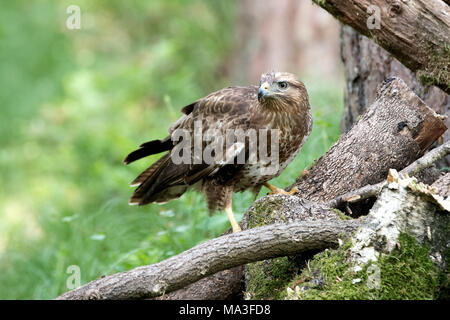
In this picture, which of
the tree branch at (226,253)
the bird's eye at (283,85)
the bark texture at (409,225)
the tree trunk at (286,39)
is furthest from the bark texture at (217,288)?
the tree trunk at (286,39)

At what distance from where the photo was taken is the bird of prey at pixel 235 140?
457 cm

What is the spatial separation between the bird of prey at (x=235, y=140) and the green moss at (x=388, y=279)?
49.0 inches

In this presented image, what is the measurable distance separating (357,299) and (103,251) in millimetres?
3329

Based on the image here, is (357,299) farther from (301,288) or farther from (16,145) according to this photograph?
(16,145)

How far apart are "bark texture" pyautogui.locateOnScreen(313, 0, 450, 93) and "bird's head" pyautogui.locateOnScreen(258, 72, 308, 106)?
1.94 feet

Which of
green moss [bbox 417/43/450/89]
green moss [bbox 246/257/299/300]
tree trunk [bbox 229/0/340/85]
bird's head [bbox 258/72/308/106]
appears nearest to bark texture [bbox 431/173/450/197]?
green moss [bbox 417/43/450/89]

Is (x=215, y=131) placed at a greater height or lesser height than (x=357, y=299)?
greater

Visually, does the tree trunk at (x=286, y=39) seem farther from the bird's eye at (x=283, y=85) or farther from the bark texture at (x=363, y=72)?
the bird's eye at (x=283, y=85)

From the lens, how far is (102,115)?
34.1 ft

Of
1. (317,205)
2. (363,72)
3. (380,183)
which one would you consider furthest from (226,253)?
(363,72)

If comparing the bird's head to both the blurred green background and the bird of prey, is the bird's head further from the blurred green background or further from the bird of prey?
the blurred green background

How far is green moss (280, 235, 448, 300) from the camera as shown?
10.2 feet

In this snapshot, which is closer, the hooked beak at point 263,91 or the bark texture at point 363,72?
the hooked beak at point 263,91
